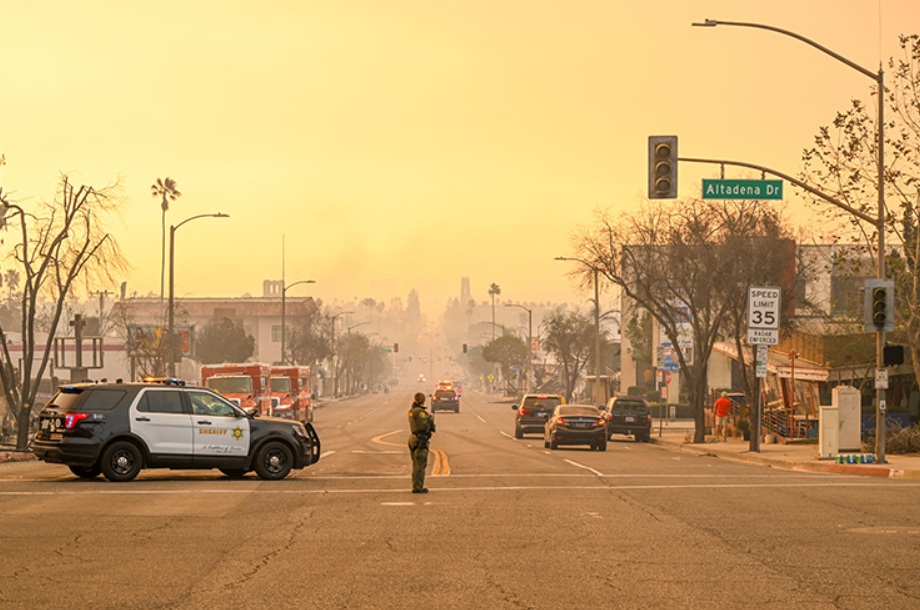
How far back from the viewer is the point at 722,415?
173 ft

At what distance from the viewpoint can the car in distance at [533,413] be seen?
5409cm

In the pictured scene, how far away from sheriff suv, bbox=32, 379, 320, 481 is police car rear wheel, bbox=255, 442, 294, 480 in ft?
0.06

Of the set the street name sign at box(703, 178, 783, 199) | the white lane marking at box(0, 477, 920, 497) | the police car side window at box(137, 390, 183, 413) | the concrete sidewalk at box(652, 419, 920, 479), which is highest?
the street name sign at box(703, 178, 783, 199)

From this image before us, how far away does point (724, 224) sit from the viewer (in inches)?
2047

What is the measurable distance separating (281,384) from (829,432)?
1134 inches

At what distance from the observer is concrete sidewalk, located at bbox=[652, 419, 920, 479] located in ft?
104

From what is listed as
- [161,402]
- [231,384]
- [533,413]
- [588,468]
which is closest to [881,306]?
[588,468]

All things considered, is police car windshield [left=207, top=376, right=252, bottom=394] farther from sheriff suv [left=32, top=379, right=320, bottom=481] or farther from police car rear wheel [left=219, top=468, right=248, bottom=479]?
sheriff suv [left=32, top=379, right=320, bottom=481]

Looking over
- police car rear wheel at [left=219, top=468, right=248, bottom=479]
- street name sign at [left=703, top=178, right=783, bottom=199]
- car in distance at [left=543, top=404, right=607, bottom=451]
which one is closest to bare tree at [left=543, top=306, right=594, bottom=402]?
car in distance at [left=543, top=404, right=607, bottom=451]

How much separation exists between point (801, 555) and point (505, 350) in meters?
153

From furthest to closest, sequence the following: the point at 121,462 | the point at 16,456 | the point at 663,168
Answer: the point at 16,456
the point at 663,168
the point at 121,462

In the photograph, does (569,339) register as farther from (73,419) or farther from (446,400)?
(73,419)

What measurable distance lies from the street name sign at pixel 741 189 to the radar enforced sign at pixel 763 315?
383 inches

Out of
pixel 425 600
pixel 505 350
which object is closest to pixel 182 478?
pixel 425 600
